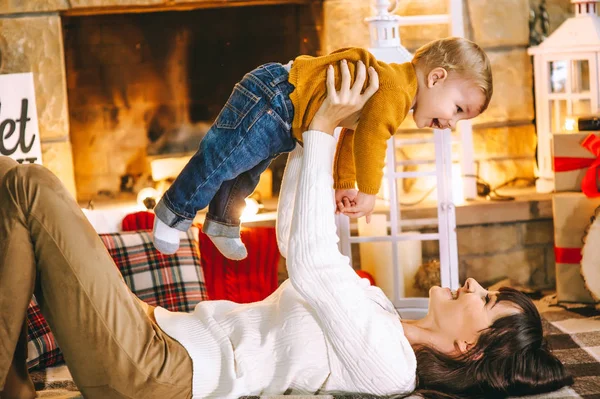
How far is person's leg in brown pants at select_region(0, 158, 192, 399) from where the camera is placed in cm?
150

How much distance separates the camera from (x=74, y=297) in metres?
1.53

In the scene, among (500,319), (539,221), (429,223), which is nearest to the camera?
(500,319)

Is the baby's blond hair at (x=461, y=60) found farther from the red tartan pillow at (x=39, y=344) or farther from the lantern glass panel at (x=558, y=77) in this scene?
the lantern glass panel at (x=558, y=77)

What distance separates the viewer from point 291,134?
1699 mm

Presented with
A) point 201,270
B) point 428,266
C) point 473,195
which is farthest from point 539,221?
point 201,270

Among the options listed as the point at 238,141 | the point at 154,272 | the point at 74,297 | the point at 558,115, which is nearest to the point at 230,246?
the point at 238,141

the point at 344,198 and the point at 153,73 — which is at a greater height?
the point at 153,73

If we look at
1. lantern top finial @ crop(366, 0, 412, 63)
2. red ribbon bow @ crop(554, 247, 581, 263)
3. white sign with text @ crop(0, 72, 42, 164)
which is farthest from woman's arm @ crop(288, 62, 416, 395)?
A: white sign with text @ crop(0, 72, 42, 164)

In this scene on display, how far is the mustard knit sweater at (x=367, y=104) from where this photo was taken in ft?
5.35

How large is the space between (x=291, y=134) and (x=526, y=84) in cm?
166

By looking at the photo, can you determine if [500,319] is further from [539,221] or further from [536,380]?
[539,221]

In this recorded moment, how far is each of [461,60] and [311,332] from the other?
610mm

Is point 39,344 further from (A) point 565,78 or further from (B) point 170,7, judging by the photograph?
(A) point 565,78

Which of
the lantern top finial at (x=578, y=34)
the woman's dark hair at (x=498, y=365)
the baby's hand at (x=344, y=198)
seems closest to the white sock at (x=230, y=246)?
the baby's hand at (x=344, y=198)
